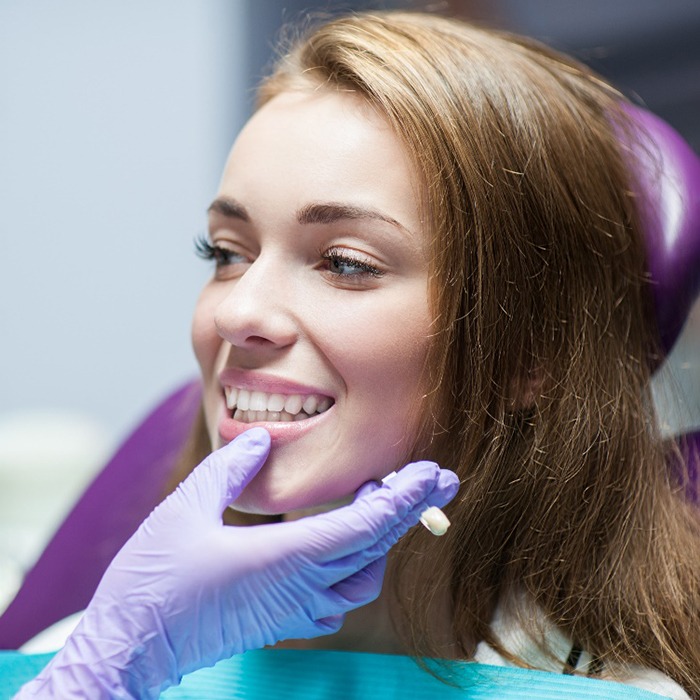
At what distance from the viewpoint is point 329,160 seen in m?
1.07

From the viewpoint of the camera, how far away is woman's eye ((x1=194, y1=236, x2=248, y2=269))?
120 cm

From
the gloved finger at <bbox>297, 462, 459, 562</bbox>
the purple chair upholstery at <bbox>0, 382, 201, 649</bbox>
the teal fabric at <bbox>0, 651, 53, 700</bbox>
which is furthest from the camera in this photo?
the purple chair upholstery at <bbox>0, 382, 201, 649</bbox>

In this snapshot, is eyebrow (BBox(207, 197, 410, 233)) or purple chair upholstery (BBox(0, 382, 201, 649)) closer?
eyebrow (BBox(207, 197, 410, 233))

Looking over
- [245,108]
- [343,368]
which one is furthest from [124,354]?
[343,368]

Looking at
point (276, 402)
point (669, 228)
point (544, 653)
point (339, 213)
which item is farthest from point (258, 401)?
point (669, 228)

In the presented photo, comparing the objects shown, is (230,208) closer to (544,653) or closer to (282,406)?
(282,406)

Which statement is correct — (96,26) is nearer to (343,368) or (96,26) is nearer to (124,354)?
(124,354)

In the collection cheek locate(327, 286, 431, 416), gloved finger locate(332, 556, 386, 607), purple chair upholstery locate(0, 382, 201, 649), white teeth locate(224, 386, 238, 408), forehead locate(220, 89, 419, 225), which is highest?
forehead locate(220, 89, 419, 225)

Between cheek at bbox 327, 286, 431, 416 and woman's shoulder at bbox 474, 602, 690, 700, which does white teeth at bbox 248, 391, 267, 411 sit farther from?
woman's shoulder at bbox 474, 602, 690, 700

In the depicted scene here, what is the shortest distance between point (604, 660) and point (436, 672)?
0.20 metres

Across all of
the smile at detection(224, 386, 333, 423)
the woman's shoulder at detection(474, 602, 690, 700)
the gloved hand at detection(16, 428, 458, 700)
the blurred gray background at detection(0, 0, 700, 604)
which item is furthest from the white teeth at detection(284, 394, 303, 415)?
the blurred gray background at detection(0, 0, 700, 604)

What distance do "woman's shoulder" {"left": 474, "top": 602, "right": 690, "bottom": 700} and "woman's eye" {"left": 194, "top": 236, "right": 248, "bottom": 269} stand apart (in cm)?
56

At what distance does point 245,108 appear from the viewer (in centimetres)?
314

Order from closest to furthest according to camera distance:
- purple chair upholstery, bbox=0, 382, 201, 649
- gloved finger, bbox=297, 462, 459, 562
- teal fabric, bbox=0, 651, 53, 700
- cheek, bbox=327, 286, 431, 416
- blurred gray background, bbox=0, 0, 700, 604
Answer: gloved finger, bbox=297, 462, 459, 562, cheek, bbox=327, 286, 431, 416, teal fabric, bbox=0, 651, 53, 700, purple chair upholstery, bbox=0, 382, 201, 649, blurred gray background, bbox=0, 0, 700, 604
